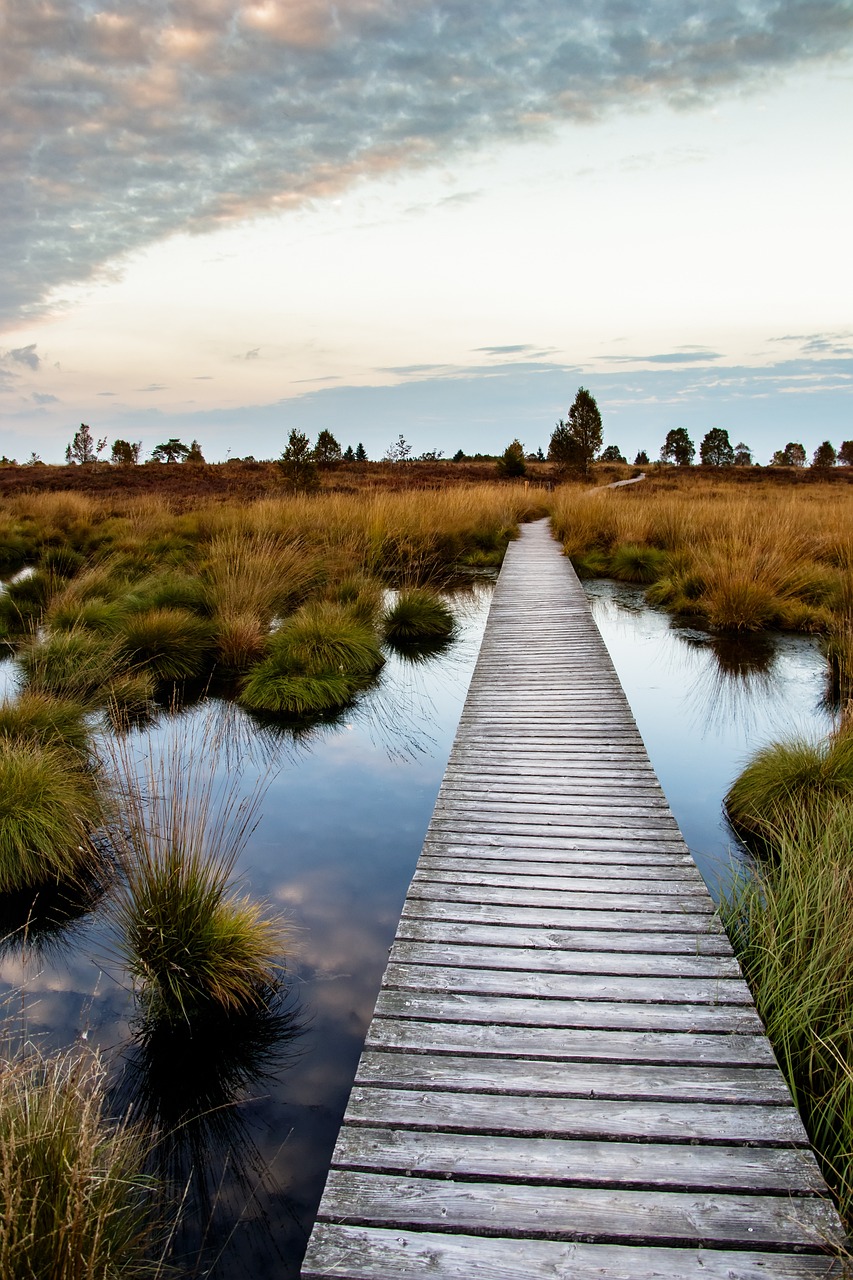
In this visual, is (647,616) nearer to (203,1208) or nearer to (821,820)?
(821,820)

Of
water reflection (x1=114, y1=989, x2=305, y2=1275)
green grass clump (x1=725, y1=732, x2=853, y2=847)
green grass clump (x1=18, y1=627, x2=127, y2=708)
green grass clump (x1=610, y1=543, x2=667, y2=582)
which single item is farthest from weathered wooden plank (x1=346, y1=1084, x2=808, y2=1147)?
green grass clump (x1=610, y1=543, x2=667, y2=582)

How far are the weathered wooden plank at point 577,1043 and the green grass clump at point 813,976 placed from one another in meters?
0.18

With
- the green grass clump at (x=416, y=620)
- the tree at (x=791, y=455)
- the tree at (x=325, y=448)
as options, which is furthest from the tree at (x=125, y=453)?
the tree at (x=791, y=455)

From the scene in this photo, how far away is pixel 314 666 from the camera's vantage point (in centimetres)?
810

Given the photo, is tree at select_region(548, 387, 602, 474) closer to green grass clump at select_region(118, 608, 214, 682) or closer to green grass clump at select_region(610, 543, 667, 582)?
green grass clump at select_region(610, 543, 667, 582)

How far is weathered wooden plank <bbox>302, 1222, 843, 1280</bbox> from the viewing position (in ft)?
6.57

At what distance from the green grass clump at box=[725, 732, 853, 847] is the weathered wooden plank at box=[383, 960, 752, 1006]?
5.39ft

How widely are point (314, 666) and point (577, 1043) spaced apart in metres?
5.68

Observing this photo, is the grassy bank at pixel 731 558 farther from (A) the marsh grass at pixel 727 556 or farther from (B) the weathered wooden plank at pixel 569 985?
(B) the weathered wooden plank at pixel 569 985

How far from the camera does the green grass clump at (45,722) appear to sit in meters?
5.61

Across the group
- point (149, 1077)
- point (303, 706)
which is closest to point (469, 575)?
point (303, 706)

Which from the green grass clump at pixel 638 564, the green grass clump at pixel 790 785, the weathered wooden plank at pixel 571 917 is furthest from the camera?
the green grass clump at pixel 638 564

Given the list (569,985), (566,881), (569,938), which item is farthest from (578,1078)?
(566,881)

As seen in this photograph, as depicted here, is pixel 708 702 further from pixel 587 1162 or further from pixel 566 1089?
pixel 587 1162
